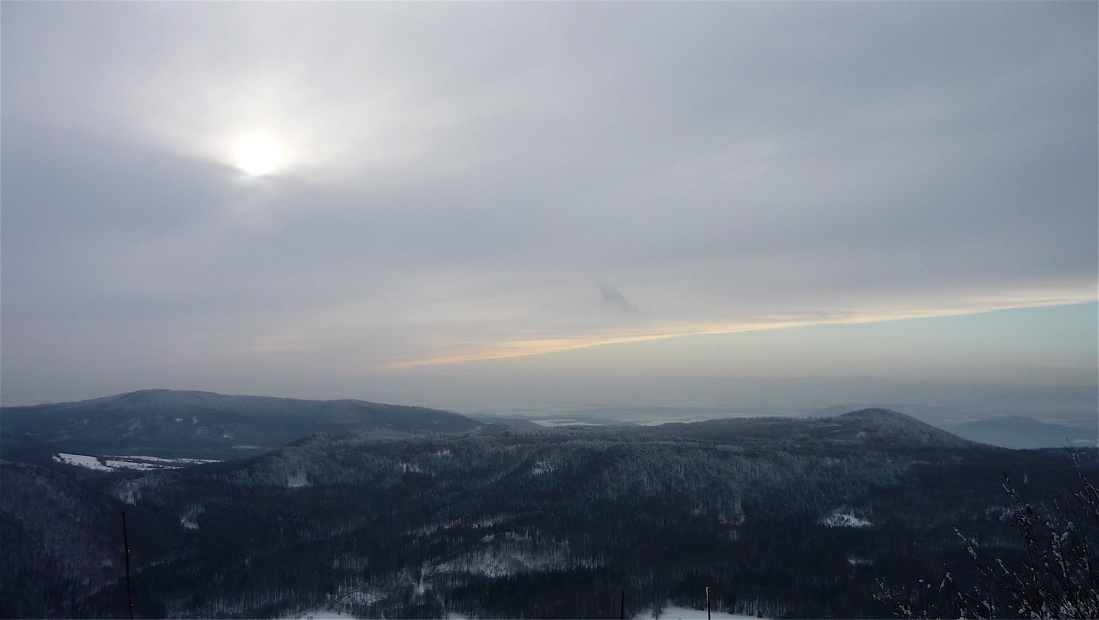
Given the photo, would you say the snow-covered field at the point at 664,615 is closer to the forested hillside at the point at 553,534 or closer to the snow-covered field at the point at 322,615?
the snow-covered field at the point at 322,615

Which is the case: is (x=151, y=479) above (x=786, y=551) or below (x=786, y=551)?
above

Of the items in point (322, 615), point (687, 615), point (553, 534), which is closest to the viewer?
point (687, 615)

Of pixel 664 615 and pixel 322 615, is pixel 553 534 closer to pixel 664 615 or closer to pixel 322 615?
pixel 664 615

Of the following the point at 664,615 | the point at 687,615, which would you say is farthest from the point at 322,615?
the point at 687,615

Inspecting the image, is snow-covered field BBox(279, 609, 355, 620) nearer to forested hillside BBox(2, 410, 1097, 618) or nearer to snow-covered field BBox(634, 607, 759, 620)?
forested hillside BBox(2, 410, 1097, 618)

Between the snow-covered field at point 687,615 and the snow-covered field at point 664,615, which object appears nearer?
the snow-covered field at point 687,615

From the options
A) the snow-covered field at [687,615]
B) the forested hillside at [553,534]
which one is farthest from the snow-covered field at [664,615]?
the forested hillside at [553,534]

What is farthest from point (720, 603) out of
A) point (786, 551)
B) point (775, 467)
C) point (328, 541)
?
point (328, 541)

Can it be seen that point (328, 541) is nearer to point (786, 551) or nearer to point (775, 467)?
point (786, 551)

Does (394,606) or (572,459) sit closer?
(394,606)
